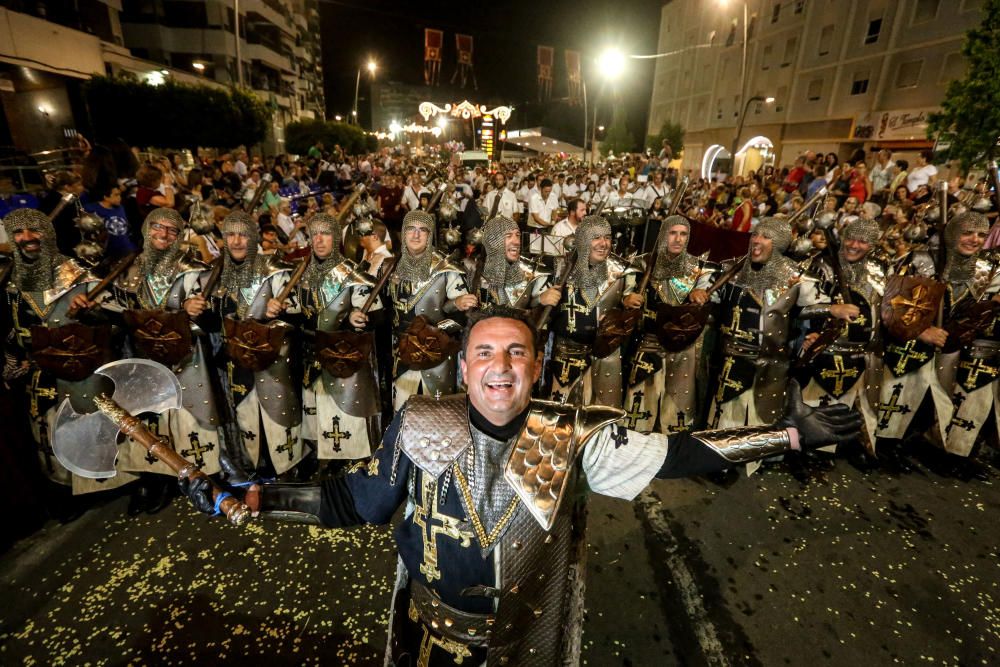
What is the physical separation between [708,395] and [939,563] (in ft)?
6.97

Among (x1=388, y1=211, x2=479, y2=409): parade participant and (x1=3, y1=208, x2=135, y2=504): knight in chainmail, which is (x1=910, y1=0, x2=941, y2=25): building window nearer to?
(x1=388, y1=211, x2=479, y2=409): parade participant

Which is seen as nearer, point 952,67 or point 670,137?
point 952,67

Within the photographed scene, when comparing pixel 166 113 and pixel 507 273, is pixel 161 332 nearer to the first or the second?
pixel 507 273

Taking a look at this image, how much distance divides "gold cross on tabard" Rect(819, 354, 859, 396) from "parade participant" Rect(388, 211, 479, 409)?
3.34 metres

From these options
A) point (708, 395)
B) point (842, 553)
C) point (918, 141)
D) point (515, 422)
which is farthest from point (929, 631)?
point (918, 141)

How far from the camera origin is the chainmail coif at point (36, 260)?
339cm

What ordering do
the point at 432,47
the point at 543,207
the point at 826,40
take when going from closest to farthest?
the point at 543,207, the point at 826,40, the point at 432,47

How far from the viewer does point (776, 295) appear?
414 centimetres

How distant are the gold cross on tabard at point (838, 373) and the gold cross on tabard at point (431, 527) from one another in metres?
4.02

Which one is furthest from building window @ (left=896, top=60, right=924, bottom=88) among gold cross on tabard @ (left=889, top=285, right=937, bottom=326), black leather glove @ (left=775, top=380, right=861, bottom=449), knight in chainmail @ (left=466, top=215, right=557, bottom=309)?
black leather glove @ (left=775, top=380, right=861, bottom=449)

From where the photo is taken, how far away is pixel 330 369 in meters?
4.00

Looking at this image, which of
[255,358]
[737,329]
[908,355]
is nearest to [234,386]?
[255,358]

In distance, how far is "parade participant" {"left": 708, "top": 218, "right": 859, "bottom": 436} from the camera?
4.13 metres

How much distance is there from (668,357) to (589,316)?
35.8 inches
